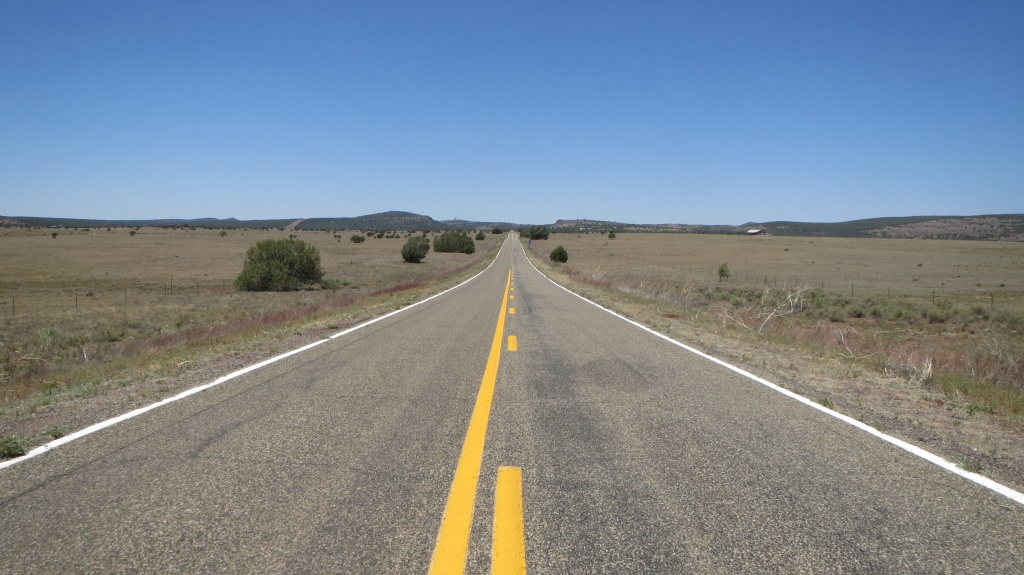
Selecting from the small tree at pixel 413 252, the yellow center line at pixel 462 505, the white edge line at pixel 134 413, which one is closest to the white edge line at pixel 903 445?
the yellow center line at pixel 462 505

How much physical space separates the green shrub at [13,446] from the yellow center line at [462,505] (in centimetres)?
359

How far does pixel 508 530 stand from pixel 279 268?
36.3m

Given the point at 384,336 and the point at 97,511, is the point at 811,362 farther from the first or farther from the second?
the point at 97,511

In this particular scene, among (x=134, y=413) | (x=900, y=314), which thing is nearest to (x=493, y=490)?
(x=134, y=413)

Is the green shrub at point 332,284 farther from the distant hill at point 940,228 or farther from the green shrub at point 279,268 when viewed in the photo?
the distant hill at point 940,228

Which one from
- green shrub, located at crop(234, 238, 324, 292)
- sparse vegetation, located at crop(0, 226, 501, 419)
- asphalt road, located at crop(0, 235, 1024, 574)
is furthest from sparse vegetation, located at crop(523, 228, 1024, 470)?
green shrub, located at crop(234, 238, 324, 292)

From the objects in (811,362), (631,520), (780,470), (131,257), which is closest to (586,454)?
(631,520)

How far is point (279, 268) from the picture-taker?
119ft

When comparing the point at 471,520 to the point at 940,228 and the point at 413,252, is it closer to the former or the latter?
the point at 413,252

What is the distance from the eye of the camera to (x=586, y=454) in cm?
471

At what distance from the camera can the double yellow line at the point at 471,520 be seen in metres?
3.03

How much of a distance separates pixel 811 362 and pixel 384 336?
828 centimetres

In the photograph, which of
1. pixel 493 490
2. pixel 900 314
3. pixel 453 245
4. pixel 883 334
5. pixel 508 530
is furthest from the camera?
pixel 453 245

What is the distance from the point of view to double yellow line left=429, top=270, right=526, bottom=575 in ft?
9.94
